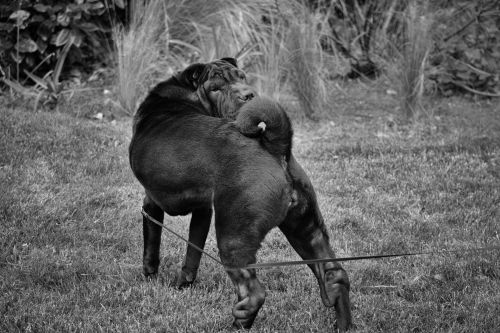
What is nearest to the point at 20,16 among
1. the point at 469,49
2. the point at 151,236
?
the point at 151,236

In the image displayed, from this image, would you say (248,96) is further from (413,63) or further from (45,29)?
(45,29)

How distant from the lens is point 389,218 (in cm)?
560

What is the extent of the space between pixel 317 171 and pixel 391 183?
0.83 meters

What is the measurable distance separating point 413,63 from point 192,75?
4.81 meters

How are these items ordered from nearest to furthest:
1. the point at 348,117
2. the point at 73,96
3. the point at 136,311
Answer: the point at 136,311 → the point at 73,96 → the point at 348,117

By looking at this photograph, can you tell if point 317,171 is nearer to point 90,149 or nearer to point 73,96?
point 90,149

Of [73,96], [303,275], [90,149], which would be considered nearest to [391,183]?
[303,275]

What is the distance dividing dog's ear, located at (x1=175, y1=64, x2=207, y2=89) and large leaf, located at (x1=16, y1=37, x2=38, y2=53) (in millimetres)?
4461

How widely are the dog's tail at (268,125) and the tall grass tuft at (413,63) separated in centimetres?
545

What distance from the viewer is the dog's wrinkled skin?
3.33 metres

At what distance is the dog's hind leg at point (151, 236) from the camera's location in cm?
424

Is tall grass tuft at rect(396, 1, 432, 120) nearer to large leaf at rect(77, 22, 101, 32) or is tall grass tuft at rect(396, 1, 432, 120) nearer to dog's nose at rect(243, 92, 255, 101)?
large leaf at rect(77, 22, 101, 32)

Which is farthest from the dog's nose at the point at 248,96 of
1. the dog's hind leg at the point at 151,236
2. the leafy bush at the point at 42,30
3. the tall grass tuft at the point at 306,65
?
the leafy bush at the point at 42,30

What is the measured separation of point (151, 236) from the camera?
4254 millimetres
